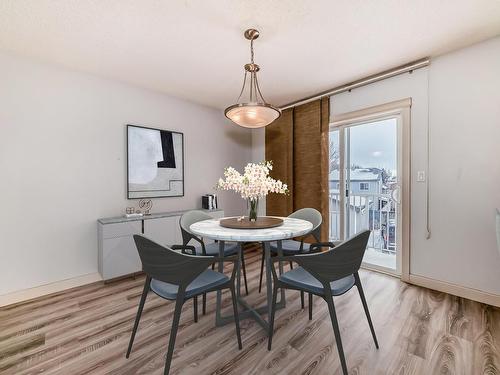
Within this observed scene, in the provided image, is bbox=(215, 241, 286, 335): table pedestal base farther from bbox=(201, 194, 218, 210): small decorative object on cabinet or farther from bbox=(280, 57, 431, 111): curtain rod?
bbox=(280, 57, 431, 111): curtain rod

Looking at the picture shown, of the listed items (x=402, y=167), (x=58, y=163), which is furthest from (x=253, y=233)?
(x=58, y=163)

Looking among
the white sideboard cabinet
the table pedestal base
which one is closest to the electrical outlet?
the table pedestal base

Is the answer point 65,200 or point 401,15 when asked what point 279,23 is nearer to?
point 401,15

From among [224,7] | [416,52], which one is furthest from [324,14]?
[416,52]

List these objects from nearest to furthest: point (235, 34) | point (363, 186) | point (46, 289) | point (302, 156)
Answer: point (235, 34) → point (46, 289) → point (363, 186) → point (302, 156)

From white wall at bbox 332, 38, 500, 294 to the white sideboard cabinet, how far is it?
292 cm

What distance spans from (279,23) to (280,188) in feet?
4.35

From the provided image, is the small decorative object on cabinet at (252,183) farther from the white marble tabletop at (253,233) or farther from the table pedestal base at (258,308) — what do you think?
the table pedestal base at (258,308)

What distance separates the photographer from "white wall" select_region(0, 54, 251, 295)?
7.75 ft

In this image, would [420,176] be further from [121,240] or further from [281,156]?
[121,240]

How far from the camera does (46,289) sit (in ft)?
8.31

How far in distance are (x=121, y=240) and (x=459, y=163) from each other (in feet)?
11.9

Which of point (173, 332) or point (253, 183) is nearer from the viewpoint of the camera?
point (173, 332)

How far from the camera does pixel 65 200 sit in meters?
2.65
